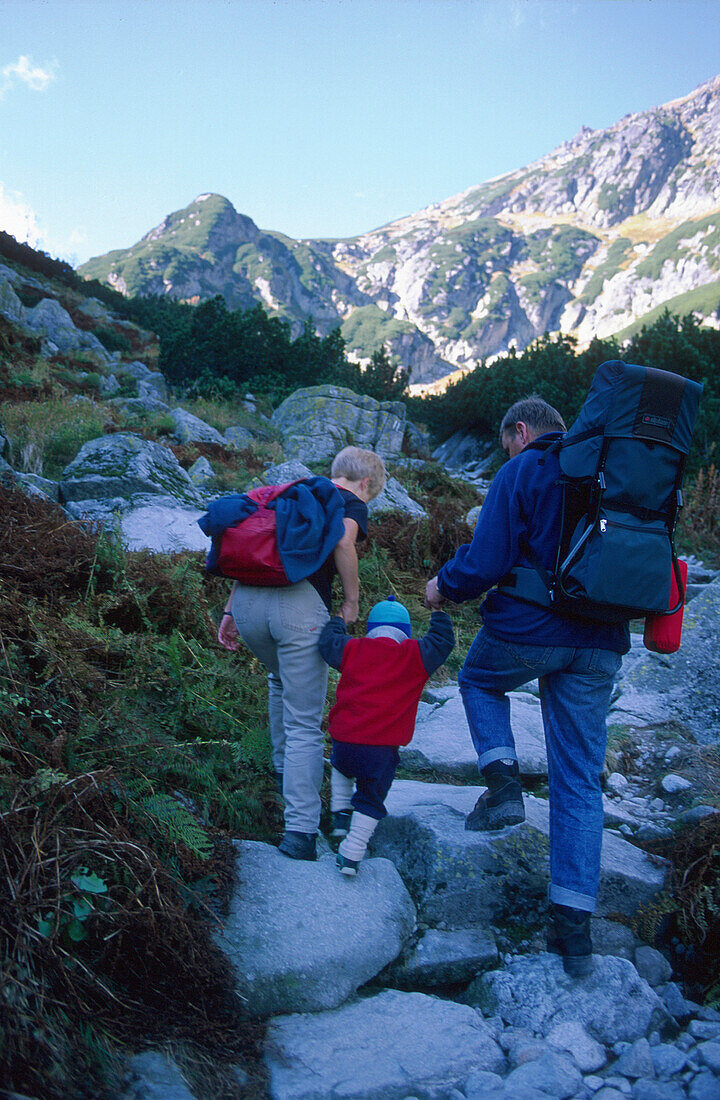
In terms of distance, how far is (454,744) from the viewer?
149 inches

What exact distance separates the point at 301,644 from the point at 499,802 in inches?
38.4

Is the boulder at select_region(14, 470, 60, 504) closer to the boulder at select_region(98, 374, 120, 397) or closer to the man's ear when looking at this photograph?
the man's ear

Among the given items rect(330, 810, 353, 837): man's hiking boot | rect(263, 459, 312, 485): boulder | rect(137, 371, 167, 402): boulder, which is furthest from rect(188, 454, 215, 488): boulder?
rect(137, 371, 167, 402): boulder

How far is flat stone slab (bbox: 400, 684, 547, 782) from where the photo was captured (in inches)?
141

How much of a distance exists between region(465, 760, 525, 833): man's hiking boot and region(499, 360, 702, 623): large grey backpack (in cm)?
69

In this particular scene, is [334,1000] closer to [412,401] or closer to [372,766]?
[372,766]

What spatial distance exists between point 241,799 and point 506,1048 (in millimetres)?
1342

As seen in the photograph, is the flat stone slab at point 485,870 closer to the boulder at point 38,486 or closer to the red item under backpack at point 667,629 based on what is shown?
the red item under backpack at point 667,629

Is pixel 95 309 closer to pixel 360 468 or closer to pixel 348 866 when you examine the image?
pixel 360 468

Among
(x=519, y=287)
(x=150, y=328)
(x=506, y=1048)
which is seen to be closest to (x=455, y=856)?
(x=506, y=1048)

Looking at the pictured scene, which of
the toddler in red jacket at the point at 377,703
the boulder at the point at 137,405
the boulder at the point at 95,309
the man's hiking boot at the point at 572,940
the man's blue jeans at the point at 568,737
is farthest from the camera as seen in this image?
the boulder at the point at 95,309

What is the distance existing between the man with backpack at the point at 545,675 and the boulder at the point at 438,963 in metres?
0.25

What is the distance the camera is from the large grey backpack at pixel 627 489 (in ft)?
7.04

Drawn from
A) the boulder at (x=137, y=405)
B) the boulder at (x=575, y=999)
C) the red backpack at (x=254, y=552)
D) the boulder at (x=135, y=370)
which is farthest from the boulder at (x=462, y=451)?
the boulder at (x=575, y=999)
